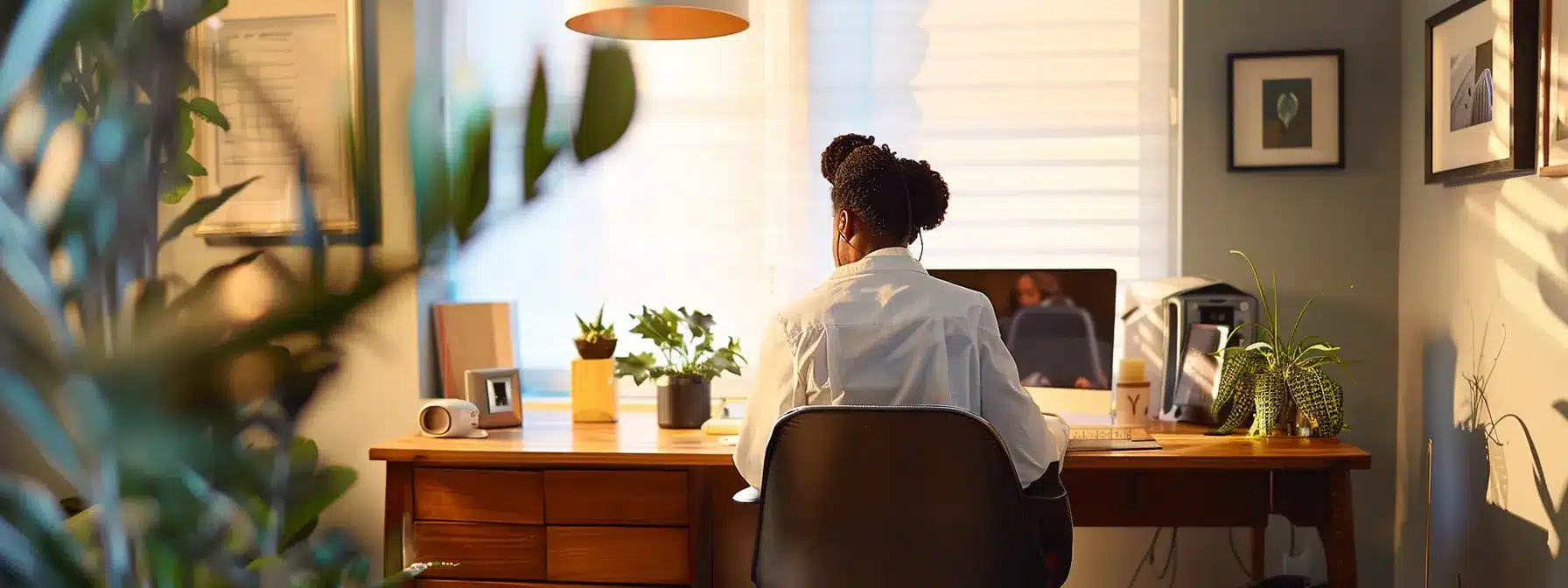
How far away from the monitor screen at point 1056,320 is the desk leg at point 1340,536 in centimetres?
53

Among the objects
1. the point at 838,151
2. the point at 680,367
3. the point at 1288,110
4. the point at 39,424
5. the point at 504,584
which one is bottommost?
the point at 504,584

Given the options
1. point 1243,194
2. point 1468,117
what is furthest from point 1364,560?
point 1468,117

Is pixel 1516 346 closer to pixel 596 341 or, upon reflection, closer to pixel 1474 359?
pixel 1474 359

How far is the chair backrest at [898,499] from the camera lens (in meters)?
1.70

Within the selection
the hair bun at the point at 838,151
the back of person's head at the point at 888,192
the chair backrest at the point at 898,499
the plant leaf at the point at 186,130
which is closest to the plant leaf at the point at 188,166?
the plant leaf at the point at 186,130

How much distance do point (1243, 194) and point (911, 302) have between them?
1394mm

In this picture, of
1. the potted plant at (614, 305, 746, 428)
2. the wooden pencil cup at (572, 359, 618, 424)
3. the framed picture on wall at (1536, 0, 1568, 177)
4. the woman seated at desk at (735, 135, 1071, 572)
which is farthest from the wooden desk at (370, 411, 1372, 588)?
the framed picture on wall at (1536, 0, 1568, 177)

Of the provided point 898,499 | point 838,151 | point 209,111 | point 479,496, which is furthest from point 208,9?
point 479,496

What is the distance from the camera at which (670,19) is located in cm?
242

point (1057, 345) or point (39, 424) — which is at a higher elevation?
point (39, 424)

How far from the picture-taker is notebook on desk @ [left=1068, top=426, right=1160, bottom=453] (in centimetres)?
245

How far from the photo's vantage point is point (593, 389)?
119 inches

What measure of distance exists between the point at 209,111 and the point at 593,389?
105 inches

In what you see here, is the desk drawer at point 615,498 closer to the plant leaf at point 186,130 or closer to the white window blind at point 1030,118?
the white window blind at point 1030,118
